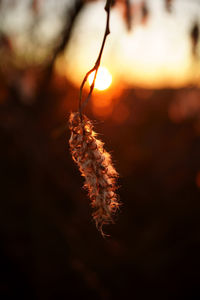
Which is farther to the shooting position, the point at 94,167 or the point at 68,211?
the point at 68,211

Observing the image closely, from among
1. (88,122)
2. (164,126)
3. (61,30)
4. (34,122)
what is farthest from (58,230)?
(164,126)

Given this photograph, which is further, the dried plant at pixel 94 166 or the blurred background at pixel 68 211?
the blurred background at pixel 68 211

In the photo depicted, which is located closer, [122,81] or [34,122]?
[34,122]

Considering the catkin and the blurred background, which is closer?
the catkin

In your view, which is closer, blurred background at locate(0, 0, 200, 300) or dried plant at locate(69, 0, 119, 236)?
dried plant at locate(69, 0, 119, 236)

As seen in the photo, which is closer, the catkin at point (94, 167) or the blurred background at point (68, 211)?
the catkin at point (94, 167)

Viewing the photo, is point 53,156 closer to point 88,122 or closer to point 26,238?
point 26,238

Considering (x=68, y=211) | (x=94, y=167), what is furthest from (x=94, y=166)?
(x=68, y=211)

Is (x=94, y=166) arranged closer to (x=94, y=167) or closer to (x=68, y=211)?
(x=94, y=167)
